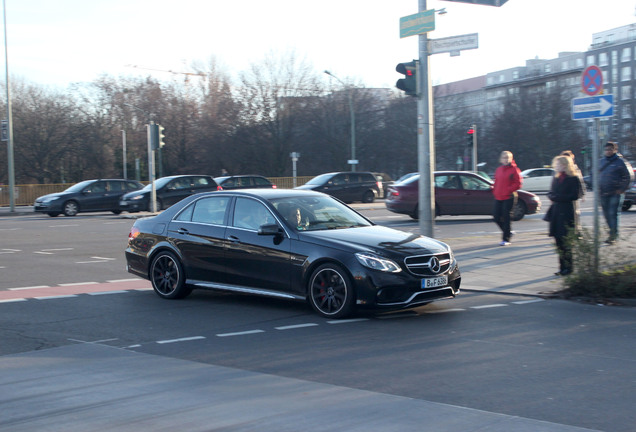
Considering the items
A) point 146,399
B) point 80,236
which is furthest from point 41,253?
point 146,399

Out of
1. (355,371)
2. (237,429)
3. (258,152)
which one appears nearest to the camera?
(237,429)

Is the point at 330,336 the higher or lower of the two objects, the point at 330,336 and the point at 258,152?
the lower

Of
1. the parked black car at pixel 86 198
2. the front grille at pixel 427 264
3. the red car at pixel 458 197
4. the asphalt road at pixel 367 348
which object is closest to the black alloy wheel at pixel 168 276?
the asphalt road at pixel 367 348

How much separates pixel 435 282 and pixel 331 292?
1.17 meters

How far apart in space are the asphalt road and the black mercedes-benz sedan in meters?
0.31

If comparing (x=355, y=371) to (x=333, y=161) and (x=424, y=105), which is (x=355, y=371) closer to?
(x=424, y=105)

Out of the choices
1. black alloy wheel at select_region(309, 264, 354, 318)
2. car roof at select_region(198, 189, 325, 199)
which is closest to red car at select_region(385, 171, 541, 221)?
car roof at select_region(198, 189, 325, 199)

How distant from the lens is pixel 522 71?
12488cm

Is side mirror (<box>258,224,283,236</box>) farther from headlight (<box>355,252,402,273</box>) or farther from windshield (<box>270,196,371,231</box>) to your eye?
headlight (<box>355,252,402,273</box>)

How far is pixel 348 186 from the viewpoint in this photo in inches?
1378

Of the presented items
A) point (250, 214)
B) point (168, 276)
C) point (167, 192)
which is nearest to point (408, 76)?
point (250, 214)

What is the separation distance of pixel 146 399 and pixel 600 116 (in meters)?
7.57

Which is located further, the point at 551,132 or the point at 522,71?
the point at 522,71

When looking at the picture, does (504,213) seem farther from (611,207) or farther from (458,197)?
(458,197)
